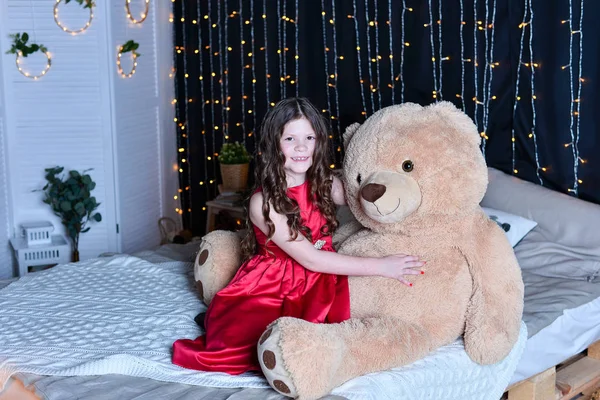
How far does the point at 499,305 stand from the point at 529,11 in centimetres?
134

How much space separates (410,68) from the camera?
3.28 meters

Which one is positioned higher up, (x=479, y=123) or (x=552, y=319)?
(x=479, y=123)

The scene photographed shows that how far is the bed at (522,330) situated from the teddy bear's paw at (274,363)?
0.20ft

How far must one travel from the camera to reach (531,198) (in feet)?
9.41

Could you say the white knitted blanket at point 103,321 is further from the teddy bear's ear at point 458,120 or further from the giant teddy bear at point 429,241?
the teddy bear's ear at point 458,120

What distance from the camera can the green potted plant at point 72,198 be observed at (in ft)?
13.0

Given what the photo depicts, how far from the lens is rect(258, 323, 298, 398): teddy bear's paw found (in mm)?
1728

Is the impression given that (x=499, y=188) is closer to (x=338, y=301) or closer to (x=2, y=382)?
(x=338, y=301)

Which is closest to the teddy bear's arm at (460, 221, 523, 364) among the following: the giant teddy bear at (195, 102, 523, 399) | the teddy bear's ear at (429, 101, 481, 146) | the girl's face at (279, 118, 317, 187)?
the giant teddy bear at (195, 102, 523, 399)

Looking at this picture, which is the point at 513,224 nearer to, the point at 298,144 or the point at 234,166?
the point at 298,144

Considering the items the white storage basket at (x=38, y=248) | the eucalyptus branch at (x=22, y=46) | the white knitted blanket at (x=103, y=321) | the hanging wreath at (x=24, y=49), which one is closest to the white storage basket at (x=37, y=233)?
the white storage basket at (x=38, y=248)

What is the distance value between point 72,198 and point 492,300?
2567 mm

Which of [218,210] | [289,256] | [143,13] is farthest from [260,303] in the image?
[143,13]

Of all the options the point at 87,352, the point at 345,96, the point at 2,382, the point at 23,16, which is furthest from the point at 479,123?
the point at 23,16
